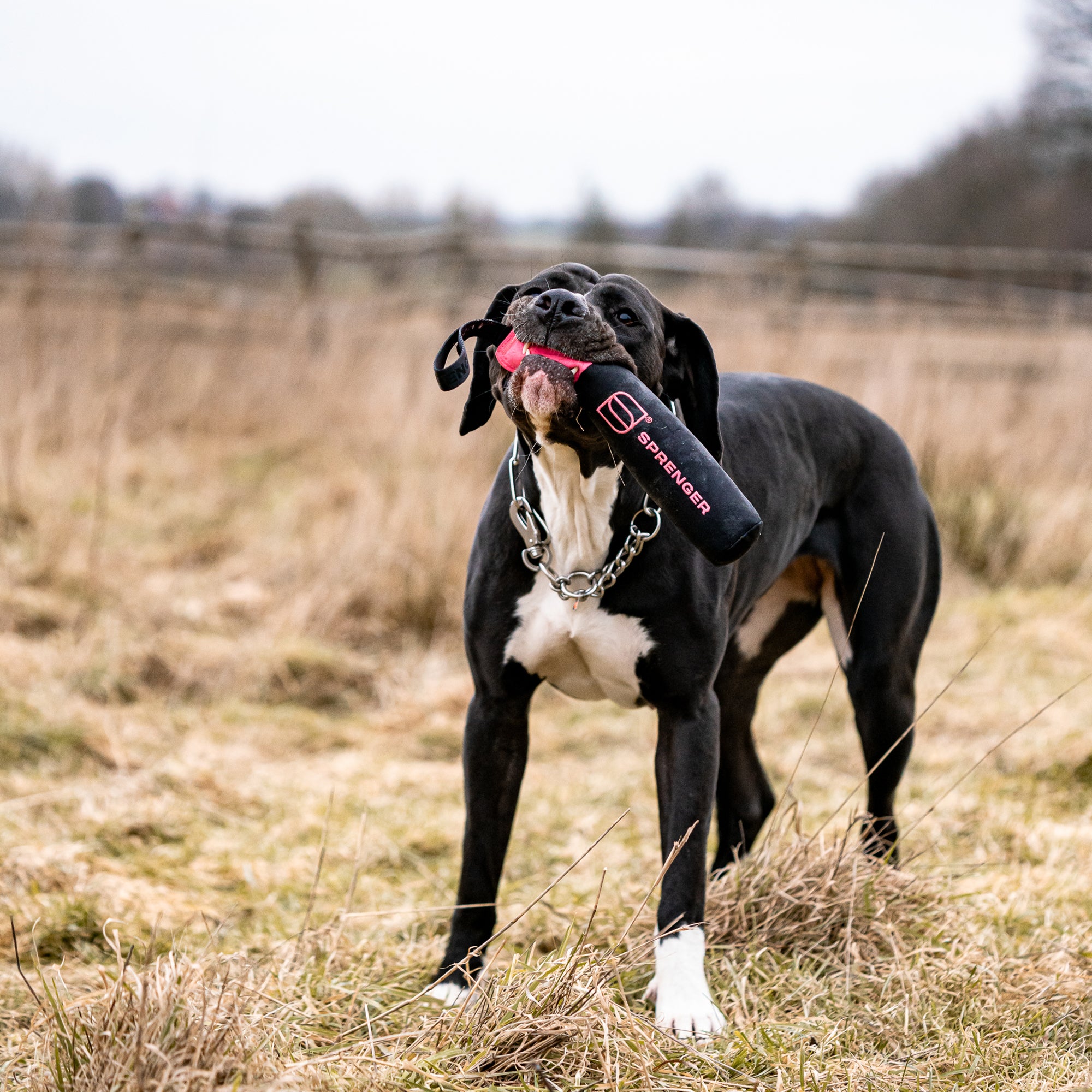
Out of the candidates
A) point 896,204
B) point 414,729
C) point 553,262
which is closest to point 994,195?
point 896,204

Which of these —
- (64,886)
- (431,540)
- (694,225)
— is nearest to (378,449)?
(431,540)

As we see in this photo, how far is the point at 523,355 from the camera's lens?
205 centimetres

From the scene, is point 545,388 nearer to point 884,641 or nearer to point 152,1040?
point 152,1040

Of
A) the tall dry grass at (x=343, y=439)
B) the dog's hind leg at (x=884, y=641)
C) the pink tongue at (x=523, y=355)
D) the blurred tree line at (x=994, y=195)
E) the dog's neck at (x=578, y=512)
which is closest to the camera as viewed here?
the pink tongue at (x=523, y=355)

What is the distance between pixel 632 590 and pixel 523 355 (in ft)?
1.70

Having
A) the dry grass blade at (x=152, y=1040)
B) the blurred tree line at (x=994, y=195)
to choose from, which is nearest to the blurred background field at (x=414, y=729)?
the dry grass blade at (x=152, y=1040)

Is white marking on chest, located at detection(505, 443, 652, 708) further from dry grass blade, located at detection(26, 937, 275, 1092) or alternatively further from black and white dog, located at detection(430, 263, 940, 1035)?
dry grass blade, located at detection(26, 937, 275, 1092)

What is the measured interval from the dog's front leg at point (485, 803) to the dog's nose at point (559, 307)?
31.1 inches

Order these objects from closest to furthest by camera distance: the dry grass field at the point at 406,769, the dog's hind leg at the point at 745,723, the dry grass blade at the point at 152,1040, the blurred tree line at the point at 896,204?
the dry grass blade at the point at 152,1040 < the dry grass field at the point at 406,769 < the dog's hind leg at the point at 745,723 < the blurred tree line at the point at 896,204

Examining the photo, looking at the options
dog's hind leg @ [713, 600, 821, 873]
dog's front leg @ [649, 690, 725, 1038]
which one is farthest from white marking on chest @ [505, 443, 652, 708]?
dog's hind leg @ [713, 600, 821, 873]

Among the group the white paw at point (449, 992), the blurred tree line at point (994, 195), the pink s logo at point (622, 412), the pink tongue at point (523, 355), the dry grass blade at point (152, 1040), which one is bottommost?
the white paw at point (449, 992)

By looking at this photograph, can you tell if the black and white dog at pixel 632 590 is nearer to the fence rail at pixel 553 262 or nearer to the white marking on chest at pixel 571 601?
the white marking on chest at pixel 571 601

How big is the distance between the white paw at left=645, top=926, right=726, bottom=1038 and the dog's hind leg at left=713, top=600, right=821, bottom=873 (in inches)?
33.1

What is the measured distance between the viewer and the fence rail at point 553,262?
9750mm
